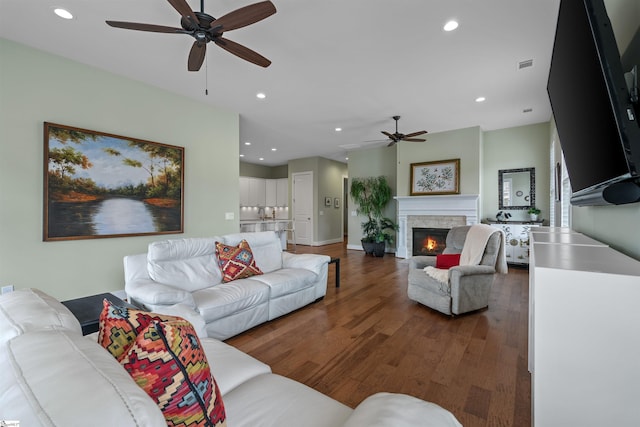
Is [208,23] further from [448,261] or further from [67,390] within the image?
[448,261]

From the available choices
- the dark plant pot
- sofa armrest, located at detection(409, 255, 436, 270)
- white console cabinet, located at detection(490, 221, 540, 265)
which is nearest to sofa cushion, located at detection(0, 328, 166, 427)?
sofa armrest, located at detection(409, 255, 436, 270)

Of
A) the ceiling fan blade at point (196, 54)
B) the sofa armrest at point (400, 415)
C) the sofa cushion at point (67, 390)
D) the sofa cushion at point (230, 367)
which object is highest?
the ceiling fan blade at point (196, 54)

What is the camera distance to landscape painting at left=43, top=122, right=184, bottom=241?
3021 millimetres

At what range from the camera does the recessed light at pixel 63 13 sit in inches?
91.5

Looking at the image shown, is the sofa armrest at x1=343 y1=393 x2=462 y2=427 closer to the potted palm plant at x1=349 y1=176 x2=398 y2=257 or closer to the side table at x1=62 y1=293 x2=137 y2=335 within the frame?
the side table at x1=62 y1=293 x2=137 y2=335

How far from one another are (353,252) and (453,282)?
4525 millimetres

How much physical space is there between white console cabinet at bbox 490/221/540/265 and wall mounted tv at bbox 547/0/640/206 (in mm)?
3984

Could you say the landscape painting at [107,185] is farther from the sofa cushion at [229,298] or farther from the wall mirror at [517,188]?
the wall mirror at [517,188]

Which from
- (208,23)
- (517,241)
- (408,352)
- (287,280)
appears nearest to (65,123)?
(208,23)

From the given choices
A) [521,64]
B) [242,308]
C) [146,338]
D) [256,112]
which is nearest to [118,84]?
[256,112]

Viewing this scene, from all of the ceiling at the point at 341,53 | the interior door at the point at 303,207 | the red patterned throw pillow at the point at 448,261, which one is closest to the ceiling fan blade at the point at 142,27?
the ceiling at the point at 341,53

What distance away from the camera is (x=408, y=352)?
2273 mm

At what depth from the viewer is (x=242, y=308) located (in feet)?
8.41

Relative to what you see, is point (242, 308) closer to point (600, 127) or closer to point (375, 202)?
point (600, 127)
